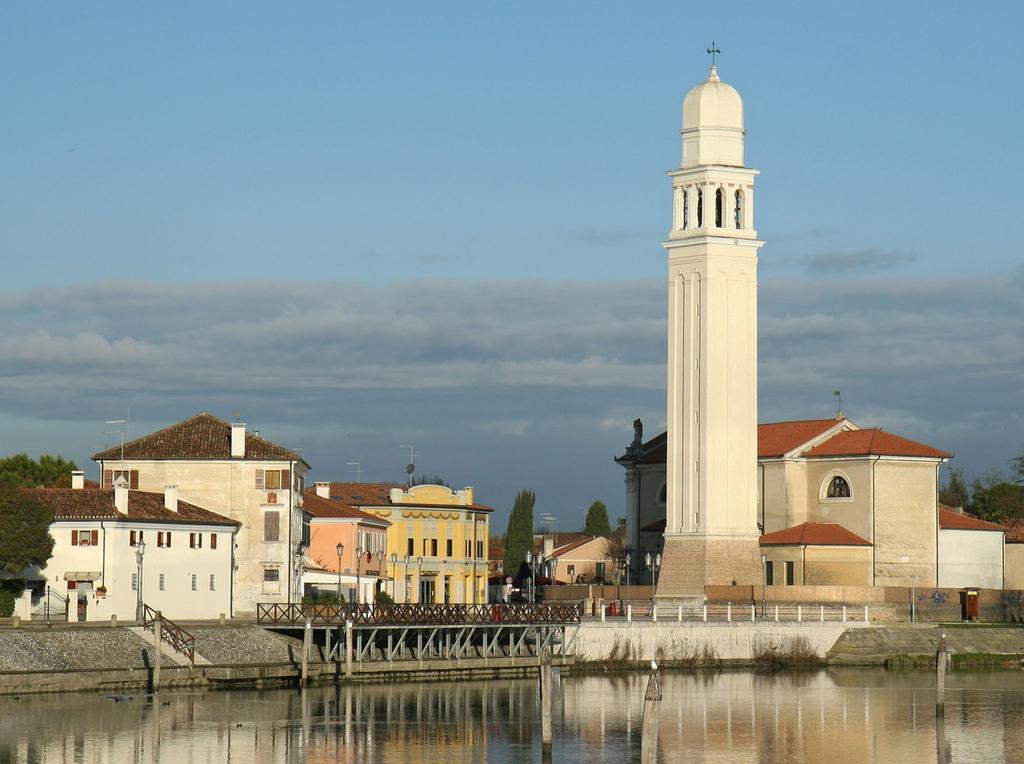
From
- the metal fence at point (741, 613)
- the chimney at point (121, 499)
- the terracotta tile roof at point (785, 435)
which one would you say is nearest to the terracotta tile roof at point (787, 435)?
the terracotta tile roof at point (785, 435)

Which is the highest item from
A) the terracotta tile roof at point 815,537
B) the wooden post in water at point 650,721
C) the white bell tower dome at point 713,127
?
the white bell tower dome at point 713,127

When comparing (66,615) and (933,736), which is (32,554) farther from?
(933,736)

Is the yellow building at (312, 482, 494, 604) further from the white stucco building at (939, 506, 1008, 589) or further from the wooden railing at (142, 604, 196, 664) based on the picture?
the wooden railing at (142, 604, 196, 664)

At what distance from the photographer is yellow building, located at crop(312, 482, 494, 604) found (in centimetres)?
11269

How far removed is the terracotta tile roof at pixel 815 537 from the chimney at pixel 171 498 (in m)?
32.1

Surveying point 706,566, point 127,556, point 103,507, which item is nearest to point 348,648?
point 127,556

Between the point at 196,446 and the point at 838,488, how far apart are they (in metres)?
33.5

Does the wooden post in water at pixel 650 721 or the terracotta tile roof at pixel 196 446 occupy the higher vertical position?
the terracotta tile roof at pixel 196 446

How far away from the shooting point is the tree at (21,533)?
71750mm

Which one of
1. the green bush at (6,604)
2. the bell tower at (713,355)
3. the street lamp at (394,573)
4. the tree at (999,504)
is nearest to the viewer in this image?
the green bush at (6,604)

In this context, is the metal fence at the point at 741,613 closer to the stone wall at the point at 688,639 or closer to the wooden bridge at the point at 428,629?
the stone wall at the point at 688,639

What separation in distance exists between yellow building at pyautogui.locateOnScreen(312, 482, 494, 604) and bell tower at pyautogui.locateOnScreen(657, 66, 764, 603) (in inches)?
784

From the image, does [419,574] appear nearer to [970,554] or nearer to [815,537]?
[815,537]

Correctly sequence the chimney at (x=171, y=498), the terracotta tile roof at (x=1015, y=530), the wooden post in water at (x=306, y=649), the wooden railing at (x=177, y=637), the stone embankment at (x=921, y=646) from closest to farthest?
the wooden railing at (x=177, y=637)
the wooden post in water at (x=306, y=649)
the chimney at (x=171, y=498)
the stone embankment at (x=921, y=646)
the terracotta tile roof at (x=1015, y=530)
